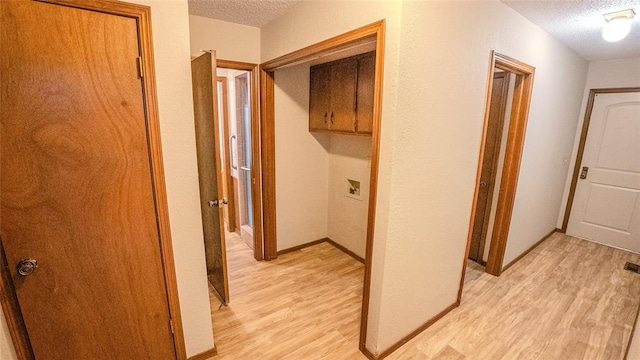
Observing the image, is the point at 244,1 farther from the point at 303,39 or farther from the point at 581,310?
the point at 581,310

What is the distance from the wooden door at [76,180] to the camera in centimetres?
106

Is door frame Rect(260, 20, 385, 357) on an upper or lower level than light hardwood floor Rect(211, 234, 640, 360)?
upper

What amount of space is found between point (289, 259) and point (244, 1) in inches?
96.7

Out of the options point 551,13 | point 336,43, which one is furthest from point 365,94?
point 551,13

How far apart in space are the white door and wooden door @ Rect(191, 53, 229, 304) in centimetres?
460

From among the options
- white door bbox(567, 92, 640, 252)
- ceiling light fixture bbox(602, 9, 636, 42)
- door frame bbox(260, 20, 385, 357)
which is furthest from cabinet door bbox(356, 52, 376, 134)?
white door bbox(567, 92, 640, 252)

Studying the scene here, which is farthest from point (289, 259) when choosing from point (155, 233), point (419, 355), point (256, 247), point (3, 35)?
point (3, 35)

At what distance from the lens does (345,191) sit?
10.4 ft

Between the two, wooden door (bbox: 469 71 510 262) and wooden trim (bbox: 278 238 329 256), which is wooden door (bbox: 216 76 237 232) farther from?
wooden door (bbox: 469 71 510 262)

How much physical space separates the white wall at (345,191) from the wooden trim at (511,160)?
127 cm

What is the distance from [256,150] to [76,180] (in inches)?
64.6

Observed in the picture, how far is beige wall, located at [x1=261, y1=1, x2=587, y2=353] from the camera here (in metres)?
1.41

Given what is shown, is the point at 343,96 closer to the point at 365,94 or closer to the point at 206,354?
the point at 365,94

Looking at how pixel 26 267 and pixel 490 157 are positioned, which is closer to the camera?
pixel 26 267
